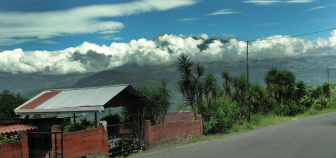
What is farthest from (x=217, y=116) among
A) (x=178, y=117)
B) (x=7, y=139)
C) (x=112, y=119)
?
(x=7, y=139)

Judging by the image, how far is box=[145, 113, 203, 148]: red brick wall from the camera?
601 inches

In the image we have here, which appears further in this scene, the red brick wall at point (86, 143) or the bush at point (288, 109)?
the bush at point (288, 109)

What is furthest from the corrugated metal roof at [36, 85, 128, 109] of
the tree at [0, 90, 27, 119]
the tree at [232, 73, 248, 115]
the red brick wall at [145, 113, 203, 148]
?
the tree at [232, 73, 248, 115]

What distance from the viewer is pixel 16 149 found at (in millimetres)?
9953

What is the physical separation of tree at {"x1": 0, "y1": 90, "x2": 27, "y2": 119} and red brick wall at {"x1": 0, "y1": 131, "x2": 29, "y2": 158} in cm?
1497

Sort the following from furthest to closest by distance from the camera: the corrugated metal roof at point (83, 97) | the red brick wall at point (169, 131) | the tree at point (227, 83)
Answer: the tree at point (227, 83), the red brick wall at point (169, 131), the corrugated metal roof at point (83, 97)

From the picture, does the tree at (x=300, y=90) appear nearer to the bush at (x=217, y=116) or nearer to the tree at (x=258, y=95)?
the tree at (x=258, y=95)

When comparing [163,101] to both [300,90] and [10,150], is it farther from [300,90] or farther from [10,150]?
[300,90]

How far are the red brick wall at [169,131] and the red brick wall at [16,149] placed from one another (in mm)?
6055

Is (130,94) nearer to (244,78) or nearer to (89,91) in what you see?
(89,91)

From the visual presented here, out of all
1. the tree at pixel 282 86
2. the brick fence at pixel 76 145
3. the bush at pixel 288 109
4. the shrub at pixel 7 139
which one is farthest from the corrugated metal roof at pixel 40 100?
the tree at pixel 282 86

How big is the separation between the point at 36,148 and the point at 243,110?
19991 millimetres

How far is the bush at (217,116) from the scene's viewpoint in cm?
2108

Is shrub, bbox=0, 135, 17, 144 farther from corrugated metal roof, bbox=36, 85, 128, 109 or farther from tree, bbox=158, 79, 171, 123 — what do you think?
tree, bbox=158, 79, 171, 123
